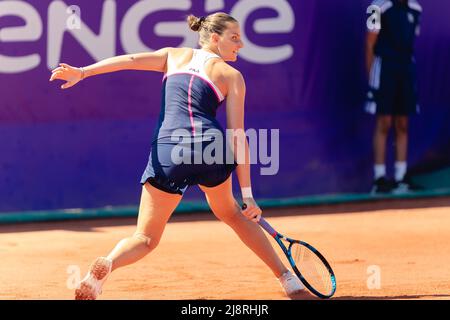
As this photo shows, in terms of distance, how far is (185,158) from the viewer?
5344 millimetres

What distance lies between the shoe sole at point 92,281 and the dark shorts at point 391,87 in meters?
4.82

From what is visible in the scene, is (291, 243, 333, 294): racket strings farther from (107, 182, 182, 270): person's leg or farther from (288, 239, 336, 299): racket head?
(107, 182, 182, 270): person's leg

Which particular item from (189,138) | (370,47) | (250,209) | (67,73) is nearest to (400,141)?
(370,47)

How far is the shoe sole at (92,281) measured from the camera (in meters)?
5.22

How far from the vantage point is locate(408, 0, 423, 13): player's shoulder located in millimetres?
9500

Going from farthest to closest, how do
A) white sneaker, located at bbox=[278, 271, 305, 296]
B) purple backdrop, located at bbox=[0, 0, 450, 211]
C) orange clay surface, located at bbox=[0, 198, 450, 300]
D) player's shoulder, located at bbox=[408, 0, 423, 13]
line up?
player's shoulder, located at bbox=[408, 0, 423, 13], purple backdrop, located at bbox=[0, 0, 450, 211], orange clay surface, located at bbox=[0, 198, 450, 300], white sneaker, located at bbox=[278, 271, 305, 296]

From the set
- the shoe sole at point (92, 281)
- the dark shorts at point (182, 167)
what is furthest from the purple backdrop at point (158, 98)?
the shoe sole at point (92, 281)

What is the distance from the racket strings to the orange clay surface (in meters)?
0.13

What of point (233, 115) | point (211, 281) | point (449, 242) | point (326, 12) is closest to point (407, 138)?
point (326, 12)

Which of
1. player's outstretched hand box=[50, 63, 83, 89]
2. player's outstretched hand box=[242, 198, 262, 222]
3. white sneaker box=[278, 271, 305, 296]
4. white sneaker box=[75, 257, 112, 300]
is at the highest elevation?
player's outstretched hand box=[50, 63, 83, 89]

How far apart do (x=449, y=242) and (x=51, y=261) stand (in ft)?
9.55

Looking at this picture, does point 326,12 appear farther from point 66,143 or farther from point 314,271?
point 314,271

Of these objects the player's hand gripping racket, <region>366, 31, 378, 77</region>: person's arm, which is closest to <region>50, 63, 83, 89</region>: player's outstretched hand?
the player's hand gripping racket

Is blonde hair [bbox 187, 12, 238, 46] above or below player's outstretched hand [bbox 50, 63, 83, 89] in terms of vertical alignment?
above
